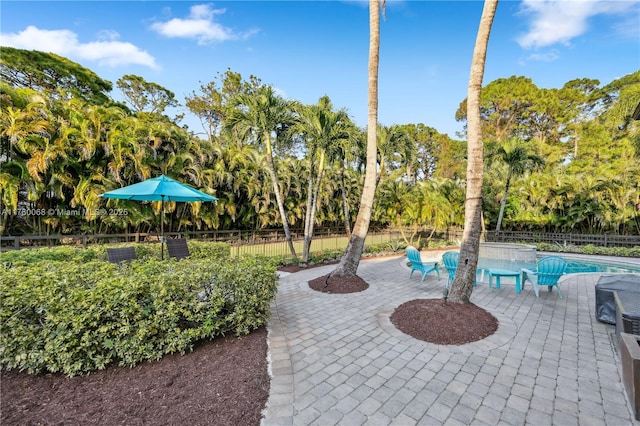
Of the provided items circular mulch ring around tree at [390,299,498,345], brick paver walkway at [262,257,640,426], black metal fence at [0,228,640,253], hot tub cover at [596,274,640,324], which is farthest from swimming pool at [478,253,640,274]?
circular mulch ring around tree at [390,299,498,345]

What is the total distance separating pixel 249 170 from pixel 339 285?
24.2 ft

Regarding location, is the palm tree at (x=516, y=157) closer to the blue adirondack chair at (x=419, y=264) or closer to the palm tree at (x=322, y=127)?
the palm tree at (x=322, y=127)

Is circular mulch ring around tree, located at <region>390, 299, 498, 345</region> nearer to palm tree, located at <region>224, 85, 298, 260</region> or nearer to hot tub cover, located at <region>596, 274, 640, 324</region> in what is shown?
hot tub cover, located at <region>596, 274, 640, 324</region>

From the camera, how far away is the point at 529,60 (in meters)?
8.45

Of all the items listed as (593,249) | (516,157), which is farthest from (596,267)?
(516,157)

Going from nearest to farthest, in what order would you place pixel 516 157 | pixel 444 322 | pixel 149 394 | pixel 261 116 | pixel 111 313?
pixel 149 394
pixel 111 313
pixel 444 322
pixel 261 116
pixel 516 157

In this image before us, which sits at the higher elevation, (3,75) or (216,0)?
(3,75)

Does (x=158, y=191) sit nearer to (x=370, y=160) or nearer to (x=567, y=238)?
(x=370, y=160)

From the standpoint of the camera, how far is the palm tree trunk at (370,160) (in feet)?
21.8

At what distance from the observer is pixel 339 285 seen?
6406mm

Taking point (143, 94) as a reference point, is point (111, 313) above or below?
below

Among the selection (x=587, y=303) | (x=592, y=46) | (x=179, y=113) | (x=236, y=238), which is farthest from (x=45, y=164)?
(x=179, y=113)

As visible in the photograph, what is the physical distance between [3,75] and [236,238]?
1781 cm

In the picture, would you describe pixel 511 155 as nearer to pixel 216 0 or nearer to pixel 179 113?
pixel 216 0
